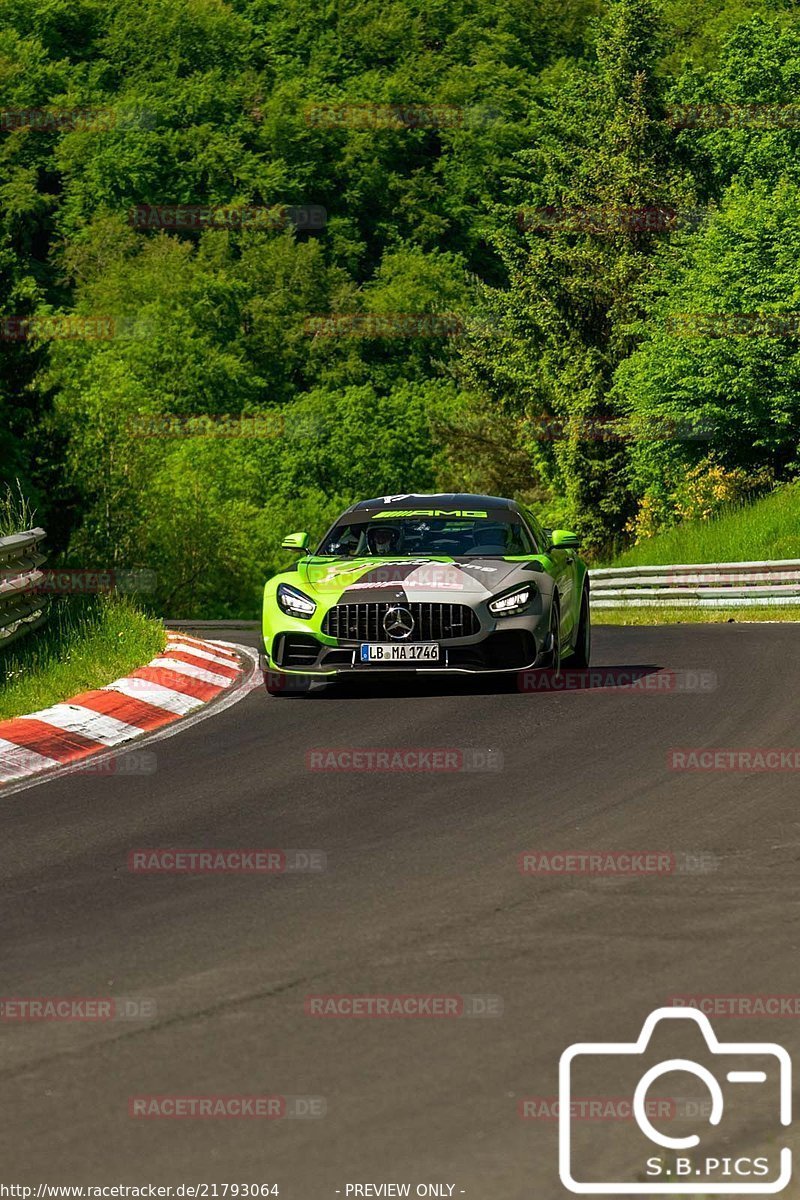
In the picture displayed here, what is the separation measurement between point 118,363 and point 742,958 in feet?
326

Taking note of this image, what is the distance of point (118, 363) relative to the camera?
10350 cm

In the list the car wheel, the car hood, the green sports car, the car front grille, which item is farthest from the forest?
the car front grille

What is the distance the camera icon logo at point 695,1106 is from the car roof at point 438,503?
34.2ft

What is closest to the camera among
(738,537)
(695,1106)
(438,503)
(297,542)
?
(695,1106)

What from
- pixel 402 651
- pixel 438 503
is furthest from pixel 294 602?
pixel 438 503

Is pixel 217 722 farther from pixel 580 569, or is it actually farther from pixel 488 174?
pixel 488 174

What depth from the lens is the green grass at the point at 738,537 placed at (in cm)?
3756

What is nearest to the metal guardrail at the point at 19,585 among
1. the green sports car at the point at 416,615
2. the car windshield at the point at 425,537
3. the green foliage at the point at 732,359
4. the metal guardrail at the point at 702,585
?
the green sports car at the point at 416,615

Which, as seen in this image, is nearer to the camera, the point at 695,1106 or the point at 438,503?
the point at 695,1106

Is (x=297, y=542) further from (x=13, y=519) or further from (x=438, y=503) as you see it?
(x=13, y=519)

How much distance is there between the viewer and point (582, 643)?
15883 millimetres

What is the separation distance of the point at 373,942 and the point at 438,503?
9563 millimetres

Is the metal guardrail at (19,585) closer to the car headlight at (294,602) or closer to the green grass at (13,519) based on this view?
the green grass at (13,519)

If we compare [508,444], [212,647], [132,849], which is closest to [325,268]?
[508,444]
